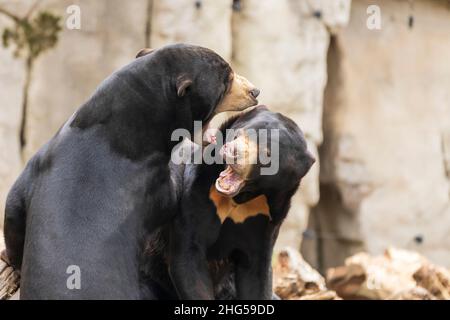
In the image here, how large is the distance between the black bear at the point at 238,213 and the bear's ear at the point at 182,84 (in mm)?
315

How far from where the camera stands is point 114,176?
4.39m

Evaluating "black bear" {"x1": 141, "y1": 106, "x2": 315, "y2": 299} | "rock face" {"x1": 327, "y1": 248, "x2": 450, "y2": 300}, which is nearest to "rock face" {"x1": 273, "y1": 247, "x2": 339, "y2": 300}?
"rock face" {"x1": 327, "y1": 248, "x2": 450, "y2": 300}

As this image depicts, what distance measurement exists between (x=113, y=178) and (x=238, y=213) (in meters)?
0.61

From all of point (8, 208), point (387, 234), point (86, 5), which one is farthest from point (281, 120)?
point (387, 234)

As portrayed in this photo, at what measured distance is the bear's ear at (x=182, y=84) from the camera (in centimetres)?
439

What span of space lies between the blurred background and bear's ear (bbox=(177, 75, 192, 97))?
6.36 m

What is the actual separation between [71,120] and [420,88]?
8.90 metres

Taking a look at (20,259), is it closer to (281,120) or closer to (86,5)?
(281,120)

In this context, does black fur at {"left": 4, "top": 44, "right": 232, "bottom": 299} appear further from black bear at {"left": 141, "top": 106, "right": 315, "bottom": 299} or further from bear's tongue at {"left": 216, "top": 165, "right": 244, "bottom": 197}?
bear's tongue at {"left": 216, "top": 165, "right": 244, "bottom": 197}

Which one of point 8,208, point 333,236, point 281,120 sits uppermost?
point 281,120

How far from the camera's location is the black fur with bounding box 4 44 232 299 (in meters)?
4.24

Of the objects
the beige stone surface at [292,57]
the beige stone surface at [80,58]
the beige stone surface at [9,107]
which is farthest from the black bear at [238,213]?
the beige stone surface at [292,57]

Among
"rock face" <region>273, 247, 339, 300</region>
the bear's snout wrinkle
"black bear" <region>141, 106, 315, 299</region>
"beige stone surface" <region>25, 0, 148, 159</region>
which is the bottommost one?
"rock face" <region>273, 247, 339, 300</region>

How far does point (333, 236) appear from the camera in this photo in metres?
13.1
